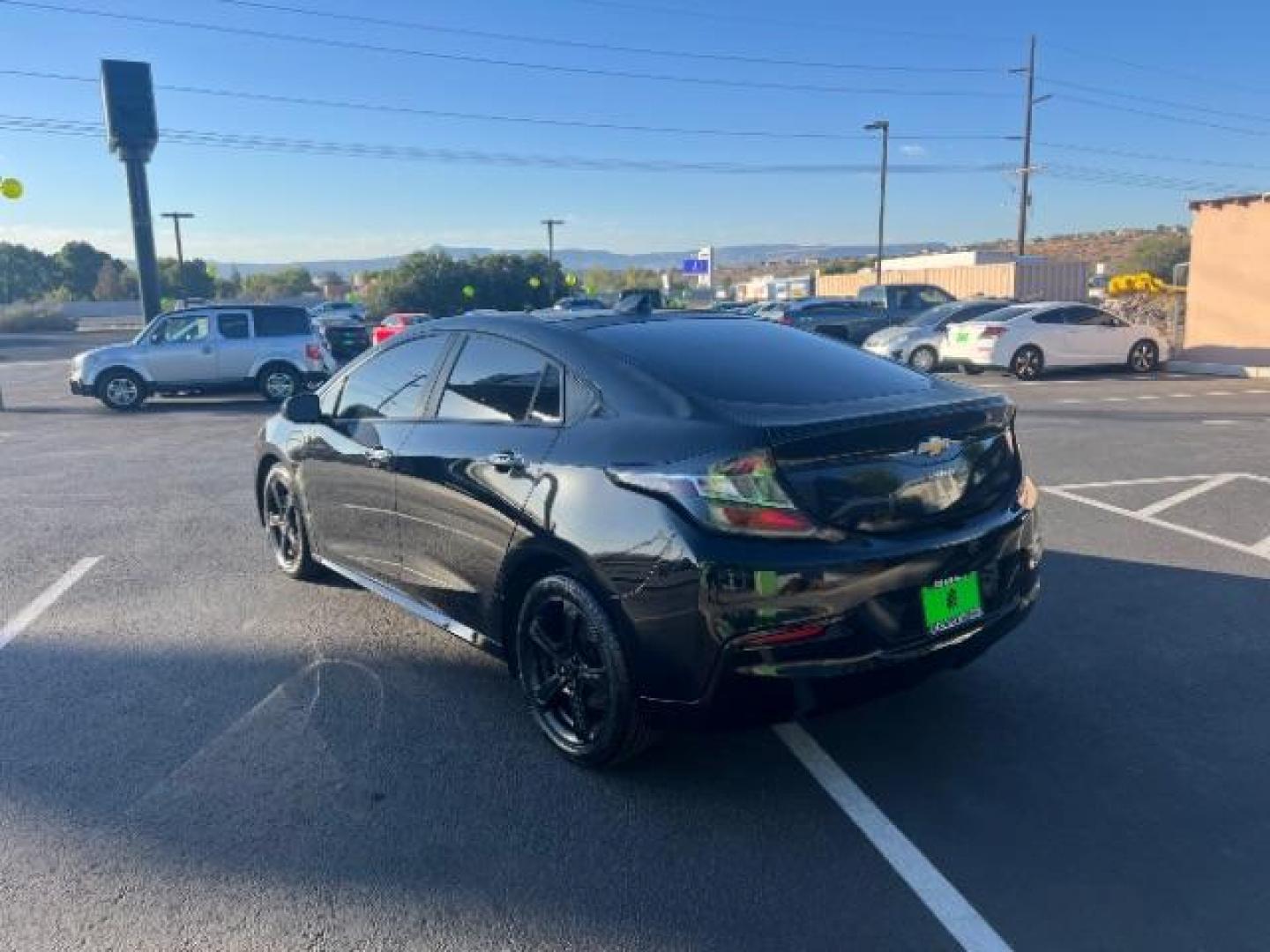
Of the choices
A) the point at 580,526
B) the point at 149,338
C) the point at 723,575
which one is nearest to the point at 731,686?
the point at 723,575

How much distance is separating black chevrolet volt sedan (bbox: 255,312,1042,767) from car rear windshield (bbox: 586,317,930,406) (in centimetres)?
1

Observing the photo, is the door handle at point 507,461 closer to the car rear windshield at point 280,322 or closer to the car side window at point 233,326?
the car rear windshield at point 280,322

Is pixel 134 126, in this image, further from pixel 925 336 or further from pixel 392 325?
pixel 925 336

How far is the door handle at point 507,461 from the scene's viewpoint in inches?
140

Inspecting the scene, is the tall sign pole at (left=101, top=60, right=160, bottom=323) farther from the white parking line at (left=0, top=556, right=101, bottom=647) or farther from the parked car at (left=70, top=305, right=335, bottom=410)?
the white parking line at (left=0, top=556, right=101, bottom=647)

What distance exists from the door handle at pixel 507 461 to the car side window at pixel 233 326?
14.1m

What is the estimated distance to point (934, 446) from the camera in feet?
10.7

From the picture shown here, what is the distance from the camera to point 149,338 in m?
16.3

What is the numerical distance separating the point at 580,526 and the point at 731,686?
731 mm

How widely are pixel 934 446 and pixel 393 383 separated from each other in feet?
8.44

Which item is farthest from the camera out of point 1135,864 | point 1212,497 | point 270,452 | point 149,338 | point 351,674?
point 149,338

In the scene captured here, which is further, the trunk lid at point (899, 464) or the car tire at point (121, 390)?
the car tire at point (121, 390)

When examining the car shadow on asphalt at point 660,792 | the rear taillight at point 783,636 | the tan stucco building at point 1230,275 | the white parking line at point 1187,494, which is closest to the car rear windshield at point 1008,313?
the tan stucco building at point 1230,275

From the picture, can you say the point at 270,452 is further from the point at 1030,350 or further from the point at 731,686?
the point at 1030,350
